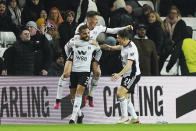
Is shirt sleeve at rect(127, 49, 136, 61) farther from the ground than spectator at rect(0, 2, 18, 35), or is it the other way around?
spectator at rect(0, 2, 18, 35)

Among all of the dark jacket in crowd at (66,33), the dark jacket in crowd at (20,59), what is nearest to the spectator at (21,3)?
the dark jacket in crowd at (66,33)

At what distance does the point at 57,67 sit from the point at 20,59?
38.3 inches

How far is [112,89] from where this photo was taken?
752 inches

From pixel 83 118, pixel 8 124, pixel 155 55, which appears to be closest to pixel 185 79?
pixel 155 55

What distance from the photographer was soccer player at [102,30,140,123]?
18.0m

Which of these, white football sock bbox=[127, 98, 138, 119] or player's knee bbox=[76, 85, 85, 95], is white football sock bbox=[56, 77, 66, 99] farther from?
white football sock bbox=[127, 98, 138, 119]

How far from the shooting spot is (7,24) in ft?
67.9

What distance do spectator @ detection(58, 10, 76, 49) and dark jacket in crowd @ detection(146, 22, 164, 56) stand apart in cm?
183

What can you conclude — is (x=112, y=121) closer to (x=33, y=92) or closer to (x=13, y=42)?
(x=33, y=92)

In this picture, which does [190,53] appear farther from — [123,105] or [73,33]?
[73,33]

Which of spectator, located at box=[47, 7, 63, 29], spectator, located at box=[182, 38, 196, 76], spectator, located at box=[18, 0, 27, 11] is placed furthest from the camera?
spectator, located at box=[18, 0, 27, 11]

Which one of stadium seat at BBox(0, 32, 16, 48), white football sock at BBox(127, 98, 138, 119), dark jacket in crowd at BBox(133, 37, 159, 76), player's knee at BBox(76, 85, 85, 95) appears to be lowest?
white football sock at BBox(127, 98, 138, 119)

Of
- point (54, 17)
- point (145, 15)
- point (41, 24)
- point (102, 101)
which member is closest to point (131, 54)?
point (102, 101)

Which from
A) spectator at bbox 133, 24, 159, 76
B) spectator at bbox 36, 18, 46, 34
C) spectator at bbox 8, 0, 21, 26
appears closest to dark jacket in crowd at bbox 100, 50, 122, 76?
spectator at bbox 133, 24, 159, 76
